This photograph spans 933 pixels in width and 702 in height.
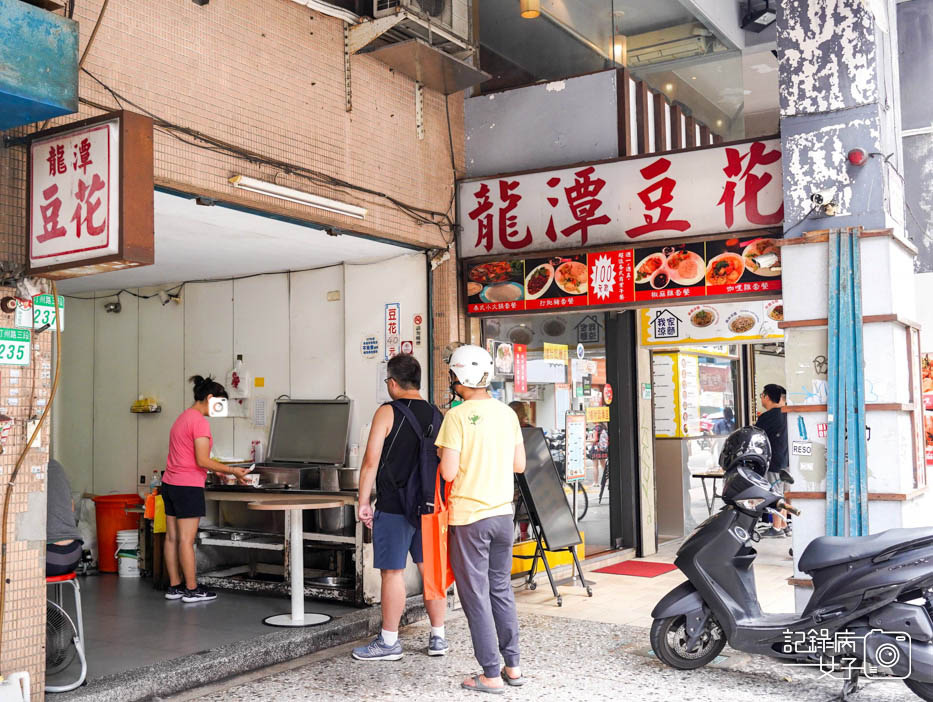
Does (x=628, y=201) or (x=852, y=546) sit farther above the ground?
(x=628, y=201)

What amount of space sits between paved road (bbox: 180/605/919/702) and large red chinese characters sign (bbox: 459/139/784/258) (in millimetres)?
2666

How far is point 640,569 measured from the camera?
7762 mm

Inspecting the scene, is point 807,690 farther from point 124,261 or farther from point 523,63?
point 523,63

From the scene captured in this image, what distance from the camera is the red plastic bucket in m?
7.57

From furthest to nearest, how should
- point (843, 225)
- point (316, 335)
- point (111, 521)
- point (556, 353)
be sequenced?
1. point (556, 353)
2. point (111, 521)
3. point (316, 335)
4. point (843, 225)

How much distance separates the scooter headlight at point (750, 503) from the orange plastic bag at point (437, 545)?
4.92ft

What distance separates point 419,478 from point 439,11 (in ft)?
10.4

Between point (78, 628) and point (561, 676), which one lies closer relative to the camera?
point (78, 628)

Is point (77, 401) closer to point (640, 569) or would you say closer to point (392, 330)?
→ point (392, 330)

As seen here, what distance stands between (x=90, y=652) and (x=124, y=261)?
2639 millimetres

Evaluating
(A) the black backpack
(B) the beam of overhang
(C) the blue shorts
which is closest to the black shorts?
(C) the blue shorts

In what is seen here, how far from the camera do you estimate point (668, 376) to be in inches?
373

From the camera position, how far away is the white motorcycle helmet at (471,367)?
4492 mm

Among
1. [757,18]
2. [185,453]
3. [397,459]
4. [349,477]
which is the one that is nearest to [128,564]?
[185,453]
